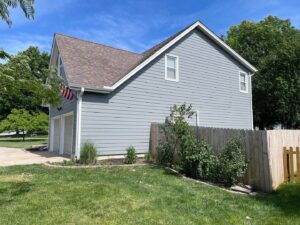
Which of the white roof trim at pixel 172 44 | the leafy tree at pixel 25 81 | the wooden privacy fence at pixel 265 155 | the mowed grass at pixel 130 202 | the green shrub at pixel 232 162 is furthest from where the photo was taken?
the white roof trim at pixel 172 44

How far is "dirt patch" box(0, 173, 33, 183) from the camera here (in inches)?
324

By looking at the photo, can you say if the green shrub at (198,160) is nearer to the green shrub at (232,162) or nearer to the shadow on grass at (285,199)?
the green shrub at (232,162)

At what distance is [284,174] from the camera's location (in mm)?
8148

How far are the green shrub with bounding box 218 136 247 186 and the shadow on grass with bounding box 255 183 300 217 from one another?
0.97 metres

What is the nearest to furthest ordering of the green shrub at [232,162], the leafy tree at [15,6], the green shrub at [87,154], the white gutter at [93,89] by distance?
1. the leafy tree at [15,6]
2. the green shrub at [232,162]
3. the green shrub at [87,154]
4. the white gutter at [93,89]

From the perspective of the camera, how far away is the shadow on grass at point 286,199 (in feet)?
20.1

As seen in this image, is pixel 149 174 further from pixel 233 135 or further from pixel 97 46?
pixel 97 46

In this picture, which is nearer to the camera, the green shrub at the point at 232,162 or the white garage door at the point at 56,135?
the green shrub at the point at 232,162

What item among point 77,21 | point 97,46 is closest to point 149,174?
point 77,21

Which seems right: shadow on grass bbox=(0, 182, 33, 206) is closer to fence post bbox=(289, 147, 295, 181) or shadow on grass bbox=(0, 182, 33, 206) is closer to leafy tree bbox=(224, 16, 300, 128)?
fence post bbox=(289, 147, 295, 181)

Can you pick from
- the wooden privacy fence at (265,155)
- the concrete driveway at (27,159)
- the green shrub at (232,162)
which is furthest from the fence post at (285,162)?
the concrete driveway at (27,159)

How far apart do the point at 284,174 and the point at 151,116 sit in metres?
7.45

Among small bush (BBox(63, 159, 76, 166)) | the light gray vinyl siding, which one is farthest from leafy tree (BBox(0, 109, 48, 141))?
small bush (BBox(63, 159, 76, 166))

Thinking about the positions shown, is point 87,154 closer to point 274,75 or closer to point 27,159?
point 27,159
